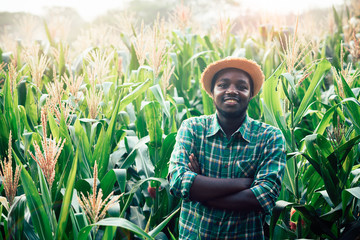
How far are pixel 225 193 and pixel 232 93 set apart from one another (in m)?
0.45

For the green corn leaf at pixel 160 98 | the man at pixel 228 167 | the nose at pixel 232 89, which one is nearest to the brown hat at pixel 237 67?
the man at pixel 228 167

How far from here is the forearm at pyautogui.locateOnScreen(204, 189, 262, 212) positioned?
158cm

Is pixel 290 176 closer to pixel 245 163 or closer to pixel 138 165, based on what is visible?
pixel 245 163

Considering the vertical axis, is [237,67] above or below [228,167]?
above

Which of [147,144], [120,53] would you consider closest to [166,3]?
[120,53]

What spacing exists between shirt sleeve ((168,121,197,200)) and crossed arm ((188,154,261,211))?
3 centimetres

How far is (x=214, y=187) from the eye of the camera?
Answer: 1599 mm

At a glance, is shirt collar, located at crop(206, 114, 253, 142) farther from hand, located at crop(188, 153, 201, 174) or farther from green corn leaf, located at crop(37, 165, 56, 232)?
green corn leaf, located at crop(37, 165, 56, 232)

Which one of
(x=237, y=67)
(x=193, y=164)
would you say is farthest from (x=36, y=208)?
(x=237, y=67)

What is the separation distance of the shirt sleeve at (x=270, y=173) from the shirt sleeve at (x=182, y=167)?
0.28 metres

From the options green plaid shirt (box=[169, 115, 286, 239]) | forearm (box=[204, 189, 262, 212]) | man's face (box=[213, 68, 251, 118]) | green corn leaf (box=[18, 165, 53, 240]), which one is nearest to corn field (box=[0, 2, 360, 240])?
green corn leaf (box=[18, 165, 53, 240])

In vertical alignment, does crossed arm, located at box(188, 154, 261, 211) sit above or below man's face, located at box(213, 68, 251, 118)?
below

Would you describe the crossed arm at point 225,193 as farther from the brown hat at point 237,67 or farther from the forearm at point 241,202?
the brown hat at point 237,67

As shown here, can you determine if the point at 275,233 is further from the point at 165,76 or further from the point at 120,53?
the point at 120,53
